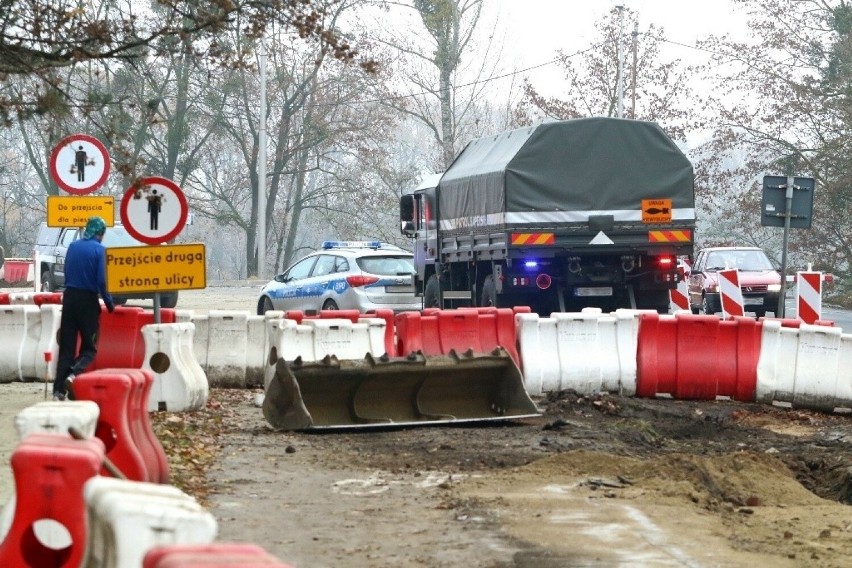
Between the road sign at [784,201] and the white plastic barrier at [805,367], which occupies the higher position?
the road sign at [784,201]

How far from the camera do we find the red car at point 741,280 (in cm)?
3341

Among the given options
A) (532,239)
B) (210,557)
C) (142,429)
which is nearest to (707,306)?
(532,239)

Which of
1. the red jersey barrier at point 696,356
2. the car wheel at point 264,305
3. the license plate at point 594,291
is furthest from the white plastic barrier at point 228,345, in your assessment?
the car wheel at point 264,305

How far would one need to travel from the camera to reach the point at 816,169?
5156 centimetres

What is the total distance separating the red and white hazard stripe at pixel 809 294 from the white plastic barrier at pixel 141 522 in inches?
624

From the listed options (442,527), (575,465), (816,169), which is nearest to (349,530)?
(442,527)

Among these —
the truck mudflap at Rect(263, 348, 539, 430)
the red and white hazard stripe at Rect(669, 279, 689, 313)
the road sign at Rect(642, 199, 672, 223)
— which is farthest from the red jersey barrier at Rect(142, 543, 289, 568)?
the red and white hazard stripe at Rect(669, 279, 689, 313)

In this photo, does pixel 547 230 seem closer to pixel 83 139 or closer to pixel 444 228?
pixel 444 228

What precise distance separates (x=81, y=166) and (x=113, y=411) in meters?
8.47

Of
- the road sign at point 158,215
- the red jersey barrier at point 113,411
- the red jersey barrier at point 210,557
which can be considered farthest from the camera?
the road sign at point 158,215

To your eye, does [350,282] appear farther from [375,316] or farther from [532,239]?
[375,316]

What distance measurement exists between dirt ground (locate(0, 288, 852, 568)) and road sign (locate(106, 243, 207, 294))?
4.02ft

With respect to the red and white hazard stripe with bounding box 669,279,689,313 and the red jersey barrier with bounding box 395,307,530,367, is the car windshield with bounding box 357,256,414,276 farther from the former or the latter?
the red jersey barrier with bounding box 395,307,530,367

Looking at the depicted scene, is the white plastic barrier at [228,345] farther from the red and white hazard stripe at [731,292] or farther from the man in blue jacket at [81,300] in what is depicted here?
the red and white hazard stripe at [731,292]
